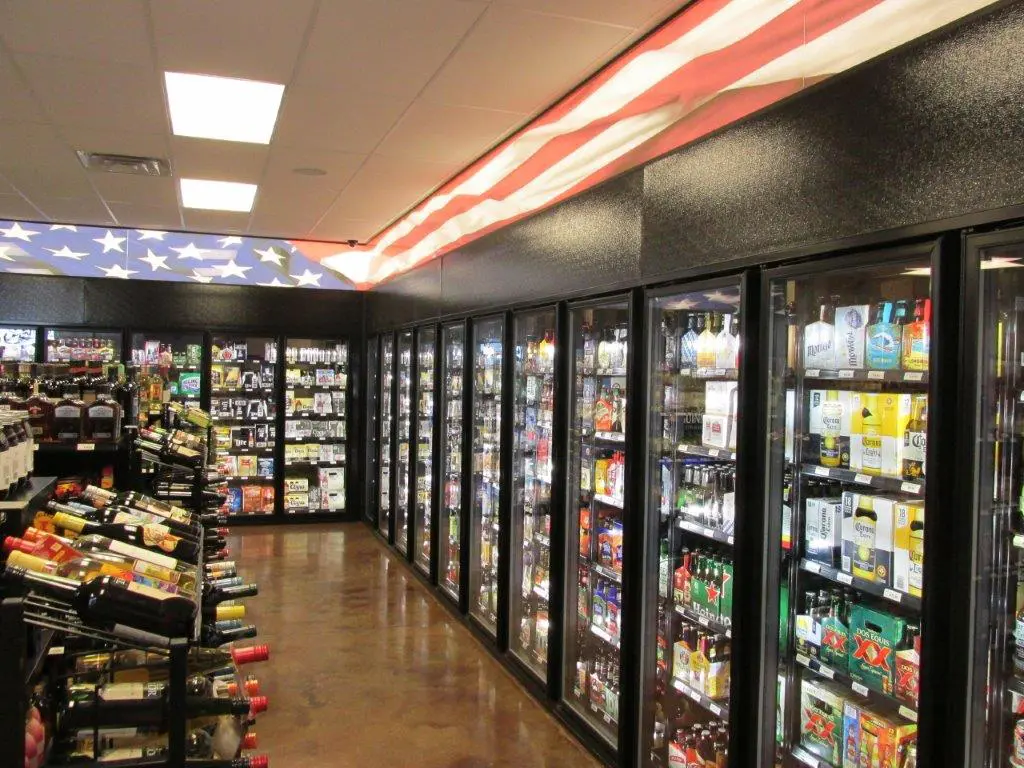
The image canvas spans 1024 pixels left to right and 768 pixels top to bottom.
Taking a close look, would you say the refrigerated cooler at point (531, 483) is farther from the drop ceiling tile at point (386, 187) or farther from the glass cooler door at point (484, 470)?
the drop ceiling tile at point (386, 187)

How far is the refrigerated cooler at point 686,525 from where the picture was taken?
324cm

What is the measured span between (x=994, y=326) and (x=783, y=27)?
4.16ft

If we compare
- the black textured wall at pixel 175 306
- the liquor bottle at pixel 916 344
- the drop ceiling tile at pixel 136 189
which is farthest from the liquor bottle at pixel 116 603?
the black textured wall at pixel 175 306

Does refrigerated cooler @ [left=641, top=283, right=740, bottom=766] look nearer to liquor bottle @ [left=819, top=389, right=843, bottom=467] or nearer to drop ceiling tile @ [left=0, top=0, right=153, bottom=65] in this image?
liquor bottle @ [left=819, top=389, right=843, bottom=467]

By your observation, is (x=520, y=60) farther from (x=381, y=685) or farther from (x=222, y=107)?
(x=381, y=685)

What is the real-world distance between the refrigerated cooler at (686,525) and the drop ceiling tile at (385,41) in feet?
4.51

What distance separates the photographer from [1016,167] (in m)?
1.84

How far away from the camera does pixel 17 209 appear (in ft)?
25.1

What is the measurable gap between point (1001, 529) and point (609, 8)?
7.40ft

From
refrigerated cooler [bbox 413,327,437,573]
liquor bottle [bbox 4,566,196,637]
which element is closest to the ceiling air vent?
refrigerated cooler [bbox 413,327,437,573]

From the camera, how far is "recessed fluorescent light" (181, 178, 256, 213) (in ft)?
20.9

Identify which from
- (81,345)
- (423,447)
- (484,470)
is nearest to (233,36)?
A: (484,470)

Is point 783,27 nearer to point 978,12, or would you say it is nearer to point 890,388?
point 978,12

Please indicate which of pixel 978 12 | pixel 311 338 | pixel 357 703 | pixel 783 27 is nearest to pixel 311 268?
pixel 311 338
